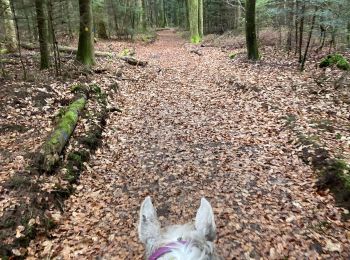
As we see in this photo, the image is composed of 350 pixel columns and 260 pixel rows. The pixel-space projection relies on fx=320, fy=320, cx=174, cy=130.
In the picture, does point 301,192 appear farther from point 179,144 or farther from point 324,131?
point 179,144

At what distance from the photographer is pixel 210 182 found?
6.51 meters

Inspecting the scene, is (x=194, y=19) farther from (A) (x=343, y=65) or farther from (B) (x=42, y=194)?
(B) (x=42, y=194)

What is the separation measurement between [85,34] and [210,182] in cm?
961

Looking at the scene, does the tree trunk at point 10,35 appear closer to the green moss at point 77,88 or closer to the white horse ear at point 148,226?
the green moss at point 77,88

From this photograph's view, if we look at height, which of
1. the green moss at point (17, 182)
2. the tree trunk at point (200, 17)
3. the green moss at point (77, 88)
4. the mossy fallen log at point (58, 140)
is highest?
the tree trunk at point (200, 17)

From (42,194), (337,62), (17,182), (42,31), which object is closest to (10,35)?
(42,31)

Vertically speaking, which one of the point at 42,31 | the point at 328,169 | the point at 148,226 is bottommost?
the point at 328,169

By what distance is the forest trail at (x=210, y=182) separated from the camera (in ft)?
16.2

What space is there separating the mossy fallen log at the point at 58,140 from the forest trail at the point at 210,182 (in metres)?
0.73

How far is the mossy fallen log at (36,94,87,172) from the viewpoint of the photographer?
6277 mm

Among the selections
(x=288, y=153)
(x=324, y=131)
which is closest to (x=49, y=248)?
(x=288, y=153)

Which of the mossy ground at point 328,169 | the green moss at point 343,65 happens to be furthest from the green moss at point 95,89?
the green moss at point 343,65

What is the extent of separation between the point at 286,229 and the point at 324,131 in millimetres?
3548

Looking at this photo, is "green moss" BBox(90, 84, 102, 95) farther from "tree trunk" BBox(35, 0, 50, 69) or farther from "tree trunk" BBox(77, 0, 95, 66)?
"tree trunk" BBox(77, 0, 95, 66)
